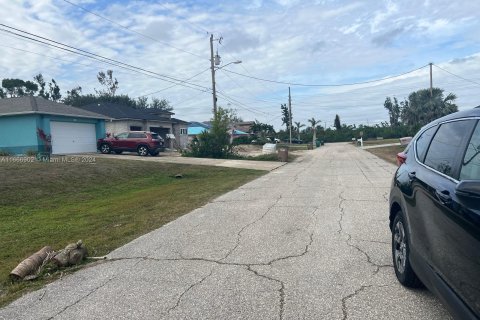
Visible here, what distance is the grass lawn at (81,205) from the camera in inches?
288

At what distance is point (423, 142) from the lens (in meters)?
4.79

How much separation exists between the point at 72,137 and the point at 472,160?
1250 inches

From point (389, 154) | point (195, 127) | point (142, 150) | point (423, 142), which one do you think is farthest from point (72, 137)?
point (195, 127)

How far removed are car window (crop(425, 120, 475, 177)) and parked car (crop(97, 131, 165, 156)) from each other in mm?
27845

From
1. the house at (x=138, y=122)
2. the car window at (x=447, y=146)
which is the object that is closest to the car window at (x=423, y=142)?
the car window at (x=447, y=146)

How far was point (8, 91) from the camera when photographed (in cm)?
7806

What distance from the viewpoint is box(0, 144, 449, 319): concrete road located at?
4145 mm

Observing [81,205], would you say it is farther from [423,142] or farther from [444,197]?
[444,197]

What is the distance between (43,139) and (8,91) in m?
58.5

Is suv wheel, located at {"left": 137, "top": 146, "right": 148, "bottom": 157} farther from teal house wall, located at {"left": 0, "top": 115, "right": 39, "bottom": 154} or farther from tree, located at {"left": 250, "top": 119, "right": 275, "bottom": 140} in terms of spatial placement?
tree, located at {"left": 250, "top": 119, "right": 275, "bottom": 140}

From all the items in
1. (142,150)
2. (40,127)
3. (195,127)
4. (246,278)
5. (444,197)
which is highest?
(195,127)

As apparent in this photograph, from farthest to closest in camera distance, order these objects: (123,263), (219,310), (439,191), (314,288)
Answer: (123,263), (314,288), (219,310), (439,191)

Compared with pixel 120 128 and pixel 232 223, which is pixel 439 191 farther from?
pixel 120 128

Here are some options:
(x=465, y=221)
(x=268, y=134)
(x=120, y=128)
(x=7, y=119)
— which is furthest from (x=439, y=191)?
(x=268, y=134)
